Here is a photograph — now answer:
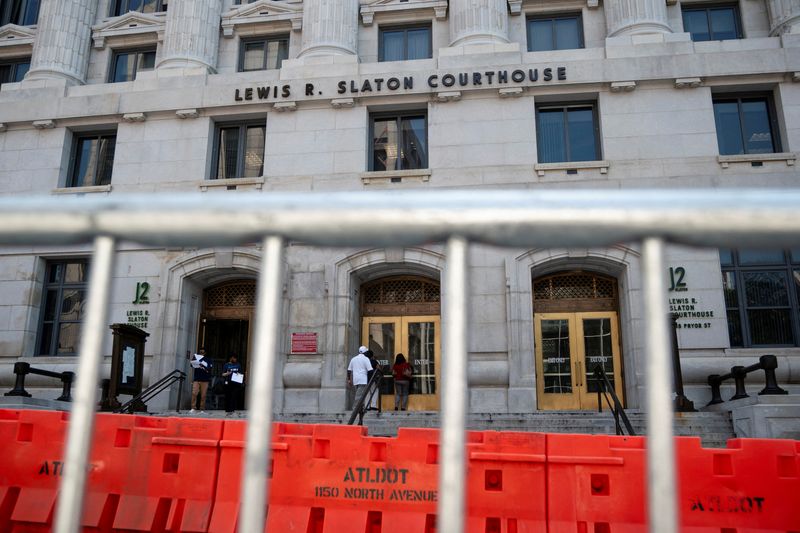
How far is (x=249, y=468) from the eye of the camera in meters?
1.33

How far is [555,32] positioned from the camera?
20891 millimetres

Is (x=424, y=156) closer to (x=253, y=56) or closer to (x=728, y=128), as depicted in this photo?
(x=253, y=56)

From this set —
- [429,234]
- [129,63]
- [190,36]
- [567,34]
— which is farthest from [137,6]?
[429,234]

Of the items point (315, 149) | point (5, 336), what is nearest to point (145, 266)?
point (5, 336)

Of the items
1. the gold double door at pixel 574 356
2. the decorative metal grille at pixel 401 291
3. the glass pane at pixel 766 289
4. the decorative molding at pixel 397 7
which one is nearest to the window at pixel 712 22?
the decorative molding at pixel 397 7

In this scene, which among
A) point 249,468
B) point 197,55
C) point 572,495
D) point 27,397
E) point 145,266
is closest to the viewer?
point 249,468

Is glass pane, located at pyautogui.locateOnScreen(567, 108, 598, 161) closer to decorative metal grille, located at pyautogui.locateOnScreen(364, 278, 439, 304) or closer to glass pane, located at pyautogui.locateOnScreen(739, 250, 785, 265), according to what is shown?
glass pane, located at pyautogui.locateOnScreen(739, 250, 785, 265)

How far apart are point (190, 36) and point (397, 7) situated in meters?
6.63

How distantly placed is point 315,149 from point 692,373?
11796 millimetres

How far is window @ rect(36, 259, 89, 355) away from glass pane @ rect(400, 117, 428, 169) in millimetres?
10161

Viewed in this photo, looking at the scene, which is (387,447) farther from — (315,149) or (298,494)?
(315,149)

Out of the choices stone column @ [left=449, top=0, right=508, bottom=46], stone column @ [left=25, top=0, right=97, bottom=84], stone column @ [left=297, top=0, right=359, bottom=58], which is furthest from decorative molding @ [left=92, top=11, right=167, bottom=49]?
stone column @ [left=449, top=0, right=508, bottom=46]

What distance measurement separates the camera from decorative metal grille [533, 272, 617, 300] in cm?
1881

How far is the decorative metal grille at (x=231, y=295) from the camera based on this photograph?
20.4m
